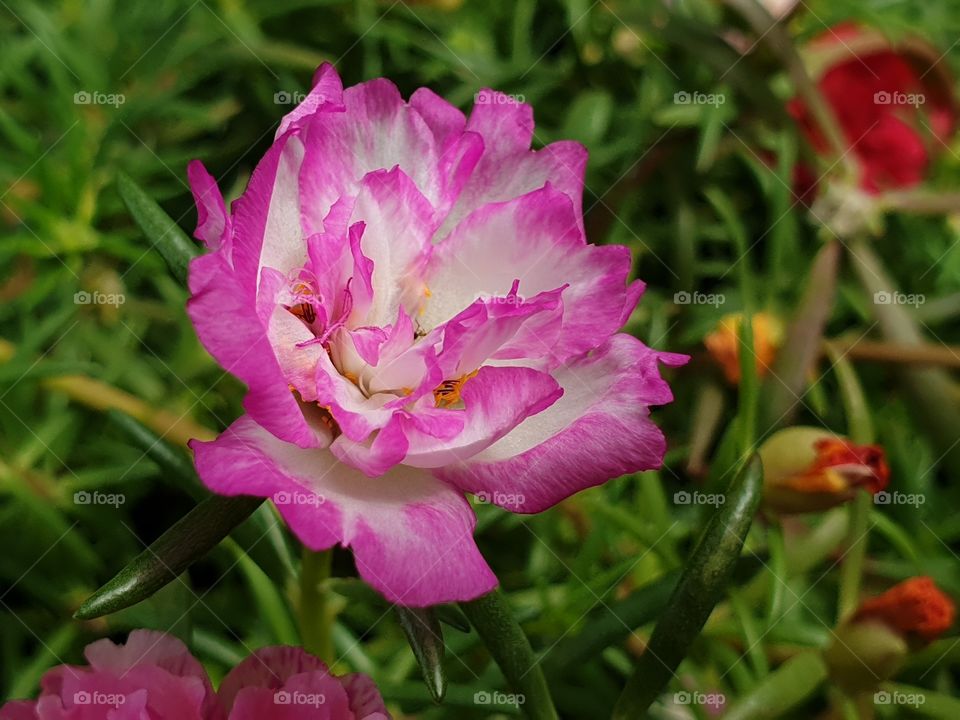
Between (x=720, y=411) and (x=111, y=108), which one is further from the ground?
(x=111, y=108)

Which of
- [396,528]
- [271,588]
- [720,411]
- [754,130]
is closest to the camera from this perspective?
[396,528]

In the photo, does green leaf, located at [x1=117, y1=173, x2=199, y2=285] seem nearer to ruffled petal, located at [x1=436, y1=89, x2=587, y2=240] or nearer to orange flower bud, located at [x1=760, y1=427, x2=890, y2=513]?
ruffled petal, located at [x1=436, y1=89, x2=587, y2=240]

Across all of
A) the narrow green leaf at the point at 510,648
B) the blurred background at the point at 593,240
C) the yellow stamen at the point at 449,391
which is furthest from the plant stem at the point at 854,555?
the yellow stamen at the point at 449,391

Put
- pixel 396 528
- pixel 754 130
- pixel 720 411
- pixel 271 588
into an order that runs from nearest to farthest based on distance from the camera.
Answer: pixel 396 528 < pixel 271 588 < pixel 720 411 < pixel 754 130

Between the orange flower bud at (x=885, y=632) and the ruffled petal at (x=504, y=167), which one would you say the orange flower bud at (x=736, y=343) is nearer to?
the orange flower bud at (x=885, y=632)

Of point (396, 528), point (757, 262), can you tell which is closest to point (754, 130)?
point (757, 262)

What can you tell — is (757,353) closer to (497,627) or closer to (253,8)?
(497,627)
